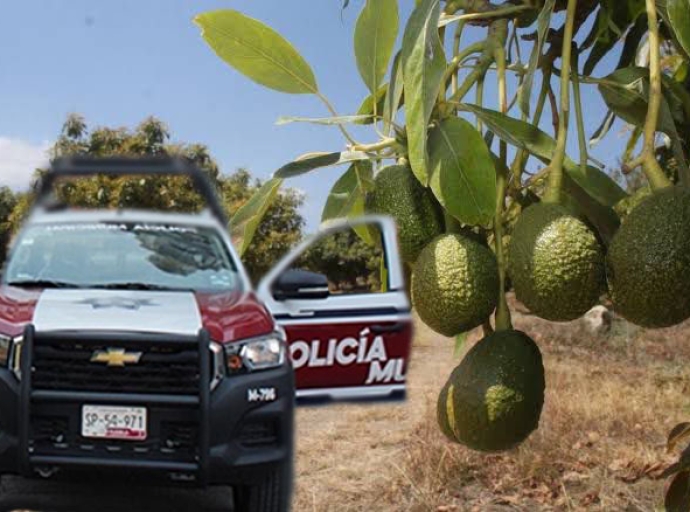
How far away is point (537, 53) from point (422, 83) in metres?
0.12

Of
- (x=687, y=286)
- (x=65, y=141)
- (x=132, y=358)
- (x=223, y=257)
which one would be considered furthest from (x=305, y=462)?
(x=65, y=141)

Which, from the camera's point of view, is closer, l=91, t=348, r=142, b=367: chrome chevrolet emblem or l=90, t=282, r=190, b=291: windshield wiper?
l=91, t=348, r=142, b=367: chrome chevrolet emblem

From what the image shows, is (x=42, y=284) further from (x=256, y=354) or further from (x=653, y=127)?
(x=653, y=127)

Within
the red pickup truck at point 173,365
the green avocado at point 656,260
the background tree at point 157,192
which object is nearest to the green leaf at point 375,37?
the green avocado at point 656,260

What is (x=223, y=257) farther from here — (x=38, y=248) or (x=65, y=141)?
(x=65, y=141)

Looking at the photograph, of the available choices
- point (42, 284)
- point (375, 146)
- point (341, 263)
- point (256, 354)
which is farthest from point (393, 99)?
point (341, 263)

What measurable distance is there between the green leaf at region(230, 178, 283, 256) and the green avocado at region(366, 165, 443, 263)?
170 mm

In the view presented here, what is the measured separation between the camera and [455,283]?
→ 706 mm

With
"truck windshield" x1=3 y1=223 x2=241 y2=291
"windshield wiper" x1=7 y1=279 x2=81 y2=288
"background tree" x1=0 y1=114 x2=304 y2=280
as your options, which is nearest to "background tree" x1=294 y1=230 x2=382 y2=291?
"background tree" x1=0 y1=114 x2=304 y2=280

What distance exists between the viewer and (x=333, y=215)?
38.1 inches

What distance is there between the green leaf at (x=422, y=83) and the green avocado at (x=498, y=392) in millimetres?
183

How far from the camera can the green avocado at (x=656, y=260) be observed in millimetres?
621

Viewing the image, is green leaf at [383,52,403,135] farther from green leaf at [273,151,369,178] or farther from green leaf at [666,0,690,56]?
green leaf at [666,0,690,56]

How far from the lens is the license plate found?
185cm
